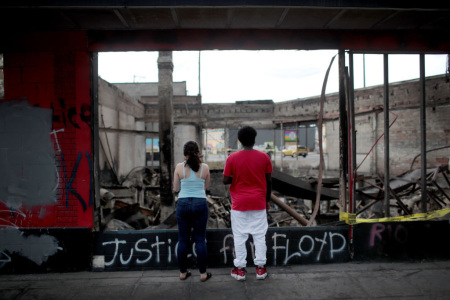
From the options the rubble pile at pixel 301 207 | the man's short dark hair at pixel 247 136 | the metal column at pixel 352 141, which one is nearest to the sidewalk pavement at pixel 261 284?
the metal column at pixel 352 141

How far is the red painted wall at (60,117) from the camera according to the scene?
3.63 meters

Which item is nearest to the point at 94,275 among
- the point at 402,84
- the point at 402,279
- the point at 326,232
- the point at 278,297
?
the point at 278,297

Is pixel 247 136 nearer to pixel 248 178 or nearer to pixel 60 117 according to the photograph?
pixel 248 178

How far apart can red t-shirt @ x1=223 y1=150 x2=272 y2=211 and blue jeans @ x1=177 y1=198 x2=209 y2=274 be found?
0.43m

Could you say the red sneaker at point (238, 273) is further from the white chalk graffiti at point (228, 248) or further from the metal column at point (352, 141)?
the metal column at point (352, 141)

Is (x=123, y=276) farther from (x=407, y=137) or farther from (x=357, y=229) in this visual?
(x=407, y=137)

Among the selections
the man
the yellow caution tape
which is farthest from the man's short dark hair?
the yellow caution tape

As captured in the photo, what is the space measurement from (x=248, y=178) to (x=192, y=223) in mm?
864

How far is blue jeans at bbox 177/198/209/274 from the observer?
10.6ft

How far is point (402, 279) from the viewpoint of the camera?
11.0 ft

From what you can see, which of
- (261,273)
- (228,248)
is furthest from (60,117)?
(261,273)

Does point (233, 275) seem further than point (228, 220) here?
No

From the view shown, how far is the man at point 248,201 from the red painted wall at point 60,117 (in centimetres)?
197

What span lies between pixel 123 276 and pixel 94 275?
38 centimetres
